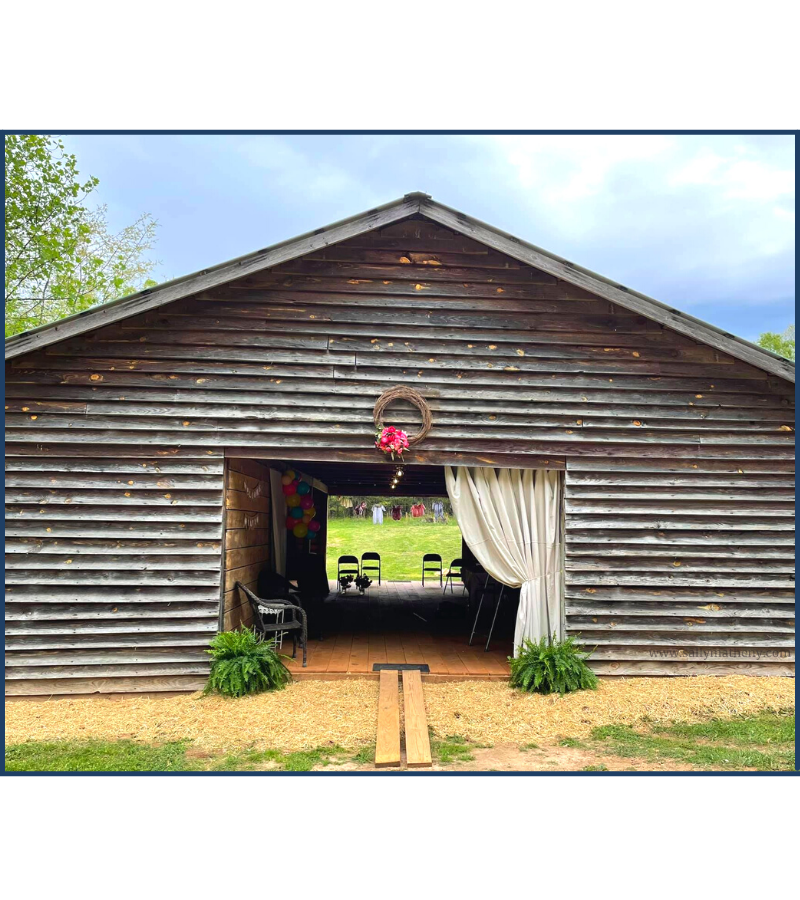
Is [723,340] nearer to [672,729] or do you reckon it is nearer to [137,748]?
[672,729]

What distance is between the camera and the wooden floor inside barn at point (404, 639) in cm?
691

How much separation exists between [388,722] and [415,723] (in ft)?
0.74

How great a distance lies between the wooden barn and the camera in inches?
245

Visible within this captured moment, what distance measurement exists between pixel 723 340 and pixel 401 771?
515cm

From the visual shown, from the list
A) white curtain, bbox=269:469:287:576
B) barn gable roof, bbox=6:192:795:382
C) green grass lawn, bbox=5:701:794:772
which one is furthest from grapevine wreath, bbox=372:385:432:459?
white curtain, bbox=269:469:287:576

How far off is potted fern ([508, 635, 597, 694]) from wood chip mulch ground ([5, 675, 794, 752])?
13cm

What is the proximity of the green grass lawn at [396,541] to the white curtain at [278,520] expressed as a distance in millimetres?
9483

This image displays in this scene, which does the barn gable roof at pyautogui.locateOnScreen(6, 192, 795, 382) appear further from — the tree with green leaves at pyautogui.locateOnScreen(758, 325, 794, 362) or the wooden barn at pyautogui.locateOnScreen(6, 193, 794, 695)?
the tree with green leaves at pyautogui.locateOnScreen(758, 325, 794, 362)

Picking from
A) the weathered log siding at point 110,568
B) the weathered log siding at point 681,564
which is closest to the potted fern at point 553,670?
the weathered log siding at point 681,564

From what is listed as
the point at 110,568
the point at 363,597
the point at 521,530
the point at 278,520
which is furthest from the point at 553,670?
the point at 363,597

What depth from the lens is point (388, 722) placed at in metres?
5.22

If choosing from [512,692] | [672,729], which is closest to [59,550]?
[512,692]

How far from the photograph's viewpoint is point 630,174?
2381 cm

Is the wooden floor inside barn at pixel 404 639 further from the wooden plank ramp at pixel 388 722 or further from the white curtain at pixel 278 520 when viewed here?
the white curtain at pixel 278 520
